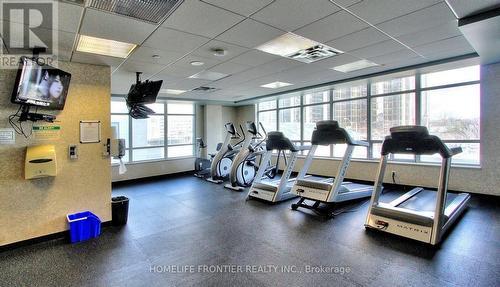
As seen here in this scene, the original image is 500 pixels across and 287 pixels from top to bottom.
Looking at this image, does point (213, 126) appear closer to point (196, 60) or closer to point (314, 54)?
point (196, 60)

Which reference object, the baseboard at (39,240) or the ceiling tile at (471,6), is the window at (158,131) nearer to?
the baseboard at (39,240)

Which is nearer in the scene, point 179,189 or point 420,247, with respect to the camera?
point 420,247

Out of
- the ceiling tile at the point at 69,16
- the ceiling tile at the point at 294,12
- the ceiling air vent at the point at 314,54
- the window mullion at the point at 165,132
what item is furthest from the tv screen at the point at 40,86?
the window mullion at the point at 165,132

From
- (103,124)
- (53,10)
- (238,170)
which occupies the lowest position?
(238,170)

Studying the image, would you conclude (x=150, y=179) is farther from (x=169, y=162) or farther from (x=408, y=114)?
(x=408, y=114)

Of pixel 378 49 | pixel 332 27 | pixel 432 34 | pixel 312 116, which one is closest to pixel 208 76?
pixel 332 27

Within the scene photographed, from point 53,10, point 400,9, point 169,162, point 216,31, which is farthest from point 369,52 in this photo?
point 169,162

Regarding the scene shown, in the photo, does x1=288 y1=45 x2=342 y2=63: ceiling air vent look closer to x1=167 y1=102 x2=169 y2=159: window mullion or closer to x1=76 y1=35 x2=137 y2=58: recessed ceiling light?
x1=76 y1=35 x2=137 y2=58: recessed ceiling light

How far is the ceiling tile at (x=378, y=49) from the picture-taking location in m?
3.65

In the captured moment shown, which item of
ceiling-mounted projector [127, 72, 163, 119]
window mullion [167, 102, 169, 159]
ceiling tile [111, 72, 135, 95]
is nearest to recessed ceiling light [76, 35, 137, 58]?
ceiling-mounted projector [127, 72, 163, 119]

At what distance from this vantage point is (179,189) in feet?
21.7

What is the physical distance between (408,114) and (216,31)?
527cm

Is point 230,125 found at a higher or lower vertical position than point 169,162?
higher

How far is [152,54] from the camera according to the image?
380 cm
